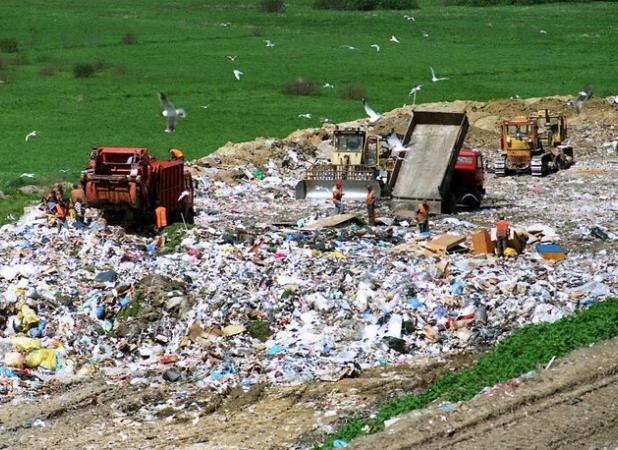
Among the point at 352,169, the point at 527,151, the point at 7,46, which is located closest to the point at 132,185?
the point at 352,169

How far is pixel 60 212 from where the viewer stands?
73.4 ft

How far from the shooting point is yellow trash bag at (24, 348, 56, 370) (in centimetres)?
1588

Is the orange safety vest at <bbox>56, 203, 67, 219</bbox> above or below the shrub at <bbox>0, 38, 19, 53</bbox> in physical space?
above

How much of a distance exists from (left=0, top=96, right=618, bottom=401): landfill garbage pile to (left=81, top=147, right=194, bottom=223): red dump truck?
1.51ft

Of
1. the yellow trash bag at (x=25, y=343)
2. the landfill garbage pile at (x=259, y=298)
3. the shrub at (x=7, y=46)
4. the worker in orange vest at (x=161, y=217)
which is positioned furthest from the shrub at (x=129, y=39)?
the yellow trash bag at (x=25, y=343)

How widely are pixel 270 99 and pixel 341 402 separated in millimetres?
37729

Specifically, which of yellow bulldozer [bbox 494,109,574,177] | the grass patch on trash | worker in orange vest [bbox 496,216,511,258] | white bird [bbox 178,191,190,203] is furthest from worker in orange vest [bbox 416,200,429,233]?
yellow bulldozer [bbox 494,109,574,177]

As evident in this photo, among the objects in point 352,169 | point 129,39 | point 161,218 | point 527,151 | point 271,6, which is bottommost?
point 129,39

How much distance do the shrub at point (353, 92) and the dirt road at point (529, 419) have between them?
126 ft

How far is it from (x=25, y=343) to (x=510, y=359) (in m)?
6.23

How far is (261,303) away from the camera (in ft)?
57.1

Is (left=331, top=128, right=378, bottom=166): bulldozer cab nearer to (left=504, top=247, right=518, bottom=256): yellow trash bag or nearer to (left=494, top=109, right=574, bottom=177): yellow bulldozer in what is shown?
(left=494, top=109, right=574, bottom=177): yellow bulldozer

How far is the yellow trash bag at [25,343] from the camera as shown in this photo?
1625cm

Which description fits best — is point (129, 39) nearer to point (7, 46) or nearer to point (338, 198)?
point (7, 46)
